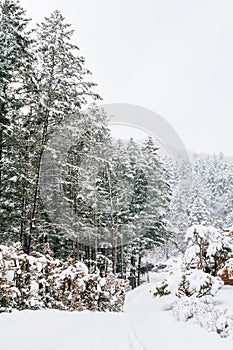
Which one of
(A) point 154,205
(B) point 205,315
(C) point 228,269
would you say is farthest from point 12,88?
(A) point 154,205

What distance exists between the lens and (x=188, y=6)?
28.5 m

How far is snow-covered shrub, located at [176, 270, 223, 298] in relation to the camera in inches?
411

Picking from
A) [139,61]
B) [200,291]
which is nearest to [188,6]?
[200,291]

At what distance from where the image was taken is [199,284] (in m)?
10.6

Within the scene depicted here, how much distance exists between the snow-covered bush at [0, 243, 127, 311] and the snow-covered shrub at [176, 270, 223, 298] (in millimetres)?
3467

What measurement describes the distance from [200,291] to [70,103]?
9.14 meters

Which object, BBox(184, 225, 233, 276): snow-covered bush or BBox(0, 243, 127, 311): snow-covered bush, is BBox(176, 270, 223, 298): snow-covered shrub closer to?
BBox(184, 225, 233, 276): snow-covered bush

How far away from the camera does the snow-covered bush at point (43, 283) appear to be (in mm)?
8961

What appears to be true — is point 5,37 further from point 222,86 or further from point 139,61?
point 139,61

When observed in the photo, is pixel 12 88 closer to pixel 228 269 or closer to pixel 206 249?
pixel 206 249

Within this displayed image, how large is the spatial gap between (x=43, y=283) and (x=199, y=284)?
4537 millimetres

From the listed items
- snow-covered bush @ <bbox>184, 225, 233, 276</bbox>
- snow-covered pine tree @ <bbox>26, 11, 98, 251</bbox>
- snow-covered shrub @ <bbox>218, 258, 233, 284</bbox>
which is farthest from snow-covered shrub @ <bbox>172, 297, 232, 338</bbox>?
snow-covered pine tree @ <bbox>26, 11, 98, 251</bbox>

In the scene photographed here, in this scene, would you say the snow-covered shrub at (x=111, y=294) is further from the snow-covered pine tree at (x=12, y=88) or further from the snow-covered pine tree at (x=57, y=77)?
the snow-covered pine tree at (x=12, y=88)

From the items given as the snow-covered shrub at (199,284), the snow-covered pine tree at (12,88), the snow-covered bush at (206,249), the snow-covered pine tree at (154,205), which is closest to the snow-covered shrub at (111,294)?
the snow-covered bush at (206,249)
